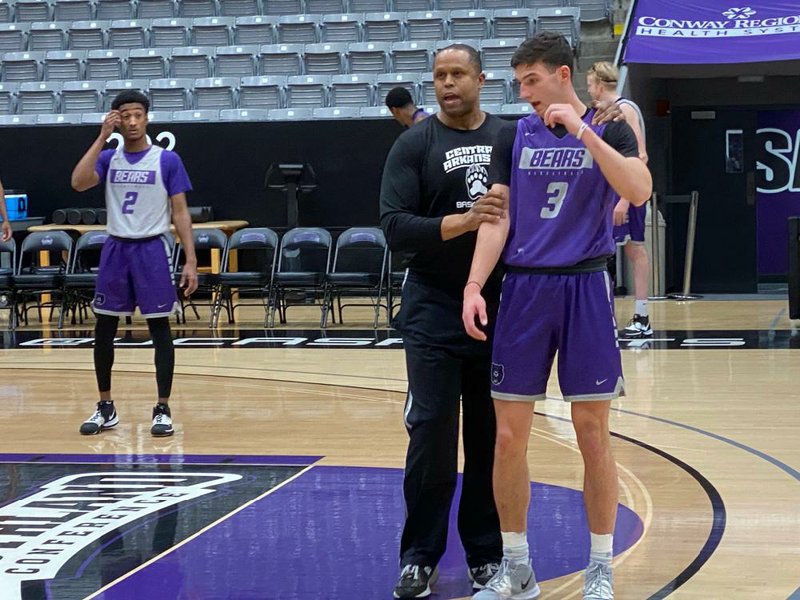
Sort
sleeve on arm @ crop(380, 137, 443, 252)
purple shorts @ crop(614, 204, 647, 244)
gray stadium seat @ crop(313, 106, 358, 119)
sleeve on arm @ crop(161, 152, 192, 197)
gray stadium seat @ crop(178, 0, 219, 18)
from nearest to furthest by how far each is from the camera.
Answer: sleeve on arm @ crop(380, 137, 443, 252) < sleeve on arm @ crop(161, 152, 192, 197) < purple shorts @ crop(614, 204, 647, 244) < gray stadium seat @ crop(313, 106, 358, 119) < gray stadium seat @ crop(178, 0, 219, 18)

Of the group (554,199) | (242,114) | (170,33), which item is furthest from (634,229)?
(170,33)

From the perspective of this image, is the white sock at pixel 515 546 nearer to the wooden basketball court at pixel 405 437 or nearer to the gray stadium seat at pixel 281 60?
the wooden basketball court at pixel 405 437

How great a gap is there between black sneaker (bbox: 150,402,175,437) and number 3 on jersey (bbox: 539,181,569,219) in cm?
336

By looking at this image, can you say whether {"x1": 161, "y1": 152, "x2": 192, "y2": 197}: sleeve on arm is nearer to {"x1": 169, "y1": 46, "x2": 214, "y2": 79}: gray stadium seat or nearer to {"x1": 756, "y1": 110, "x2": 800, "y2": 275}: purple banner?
{"x1": 169, "y1": 46, "x2": 214, "y2": 79}: gray stadium seat

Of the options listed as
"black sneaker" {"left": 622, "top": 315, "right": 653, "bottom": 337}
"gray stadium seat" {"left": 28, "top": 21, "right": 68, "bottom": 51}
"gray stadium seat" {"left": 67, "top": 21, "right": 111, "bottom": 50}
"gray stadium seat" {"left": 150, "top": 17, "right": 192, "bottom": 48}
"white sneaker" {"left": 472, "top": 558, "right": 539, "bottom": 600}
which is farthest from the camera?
"gray stadium seat" {"left": 28, "top": 21, "right": 68, "bottom": 51}

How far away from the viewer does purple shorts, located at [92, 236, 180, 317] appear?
655cm

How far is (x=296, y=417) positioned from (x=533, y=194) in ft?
11.7

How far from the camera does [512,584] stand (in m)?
3.69

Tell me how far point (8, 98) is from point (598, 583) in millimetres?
12551

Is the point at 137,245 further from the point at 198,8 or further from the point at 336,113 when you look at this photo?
the point at 198,8

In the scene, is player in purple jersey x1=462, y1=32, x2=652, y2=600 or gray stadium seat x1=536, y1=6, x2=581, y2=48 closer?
player in purple jersey x1=462, y1=32, x2=652, y2=600

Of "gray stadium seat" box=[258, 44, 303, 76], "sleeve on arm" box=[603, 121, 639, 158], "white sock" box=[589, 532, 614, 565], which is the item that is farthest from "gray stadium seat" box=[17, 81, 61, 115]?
"white sock" box=[589, 532, 614, 565]

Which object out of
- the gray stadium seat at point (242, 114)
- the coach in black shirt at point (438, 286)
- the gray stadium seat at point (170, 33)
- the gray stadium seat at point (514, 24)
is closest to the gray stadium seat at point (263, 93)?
the gray stadium seat at point (242, 114)

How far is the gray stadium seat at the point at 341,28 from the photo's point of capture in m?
14.9
